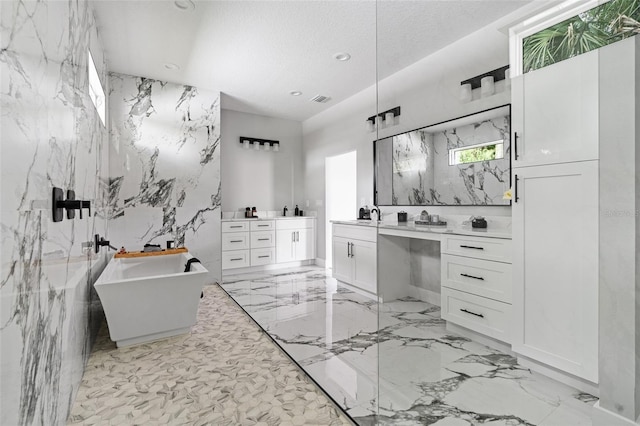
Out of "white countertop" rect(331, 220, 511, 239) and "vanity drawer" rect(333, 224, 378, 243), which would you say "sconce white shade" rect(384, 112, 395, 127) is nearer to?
"white countertop" rect(331, 220, 511, 239)

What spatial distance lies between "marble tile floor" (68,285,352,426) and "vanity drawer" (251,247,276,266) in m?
2.25

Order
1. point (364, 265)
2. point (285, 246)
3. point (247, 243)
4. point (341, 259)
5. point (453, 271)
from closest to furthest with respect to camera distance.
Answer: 1. point (453, 271)
2. point (364, 265)
3. point (341, 259)
4. point (247, 243)
5. point (285, 246)

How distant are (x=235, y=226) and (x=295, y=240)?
3.54 ft

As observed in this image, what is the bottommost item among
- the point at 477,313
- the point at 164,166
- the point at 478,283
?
the point at 477,313

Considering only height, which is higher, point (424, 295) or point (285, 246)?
point (285, 246)

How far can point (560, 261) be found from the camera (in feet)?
3.81

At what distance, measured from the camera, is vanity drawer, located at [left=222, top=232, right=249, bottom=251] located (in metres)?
4.57

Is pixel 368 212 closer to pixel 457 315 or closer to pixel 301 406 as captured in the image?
pixel 457 315

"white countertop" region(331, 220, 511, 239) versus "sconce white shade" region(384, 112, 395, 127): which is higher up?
"sconce white shade" region(384, 112, 395, 127)

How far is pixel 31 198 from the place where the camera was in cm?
103

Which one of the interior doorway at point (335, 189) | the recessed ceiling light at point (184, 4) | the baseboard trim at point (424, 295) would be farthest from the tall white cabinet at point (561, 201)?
the interior doorway at point (335, 189)

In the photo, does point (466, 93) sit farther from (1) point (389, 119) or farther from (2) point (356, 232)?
(2) point (356, 232)

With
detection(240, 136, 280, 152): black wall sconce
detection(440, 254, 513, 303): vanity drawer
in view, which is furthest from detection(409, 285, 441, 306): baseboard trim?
detection(240, 136, 280, 152): black wall sconce

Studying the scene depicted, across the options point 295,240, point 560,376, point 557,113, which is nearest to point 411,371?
point 560,376
